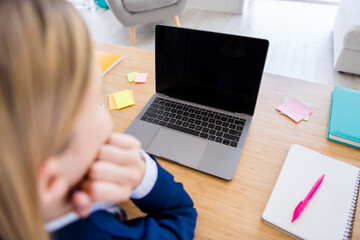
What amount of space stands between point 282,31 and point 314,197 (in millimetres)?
2523

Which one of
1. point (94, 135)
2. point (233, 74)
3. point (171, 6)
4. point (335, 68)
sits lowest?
point (335, 68)

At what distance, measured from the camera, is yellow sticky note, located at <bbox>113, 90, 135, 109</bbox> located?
893mm

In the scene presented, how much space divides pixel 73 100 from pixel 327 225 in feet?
1.87

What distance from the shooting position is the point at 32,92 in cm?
26

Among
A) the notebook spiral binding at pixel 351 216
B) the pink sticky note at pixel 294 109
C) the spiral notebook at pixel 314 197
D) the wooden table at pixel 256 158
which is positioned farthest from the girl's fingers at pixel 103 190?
the pink sticky note at pixel 294 109

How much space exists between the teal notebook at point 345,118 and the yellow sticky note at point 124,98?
2.13 feet

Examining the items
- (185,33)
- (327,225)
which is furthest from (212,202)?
(185,33)

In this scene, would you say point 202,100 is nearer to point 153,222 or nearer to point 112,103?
point 112,103

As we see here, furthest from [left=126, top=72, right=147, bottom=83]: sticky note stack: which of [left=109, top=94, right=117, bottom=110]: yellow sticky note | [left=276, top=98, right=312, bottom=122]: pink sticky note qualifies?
[left=276, top=98, right=312, bottom=122]: pink sticky note

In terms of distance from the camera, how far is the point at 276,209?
0.58 meters

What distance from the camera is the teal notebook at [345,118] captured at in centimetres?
73

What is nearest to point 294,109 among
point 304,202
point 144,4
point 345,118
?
point 345,118

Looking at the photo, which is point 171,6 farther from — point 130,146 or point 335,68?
point 130,146

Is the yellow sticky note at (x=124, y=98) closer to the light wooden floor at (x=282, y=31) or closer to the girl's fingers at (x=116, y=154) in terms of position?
the girl's fingers at (x=116, y=154)
